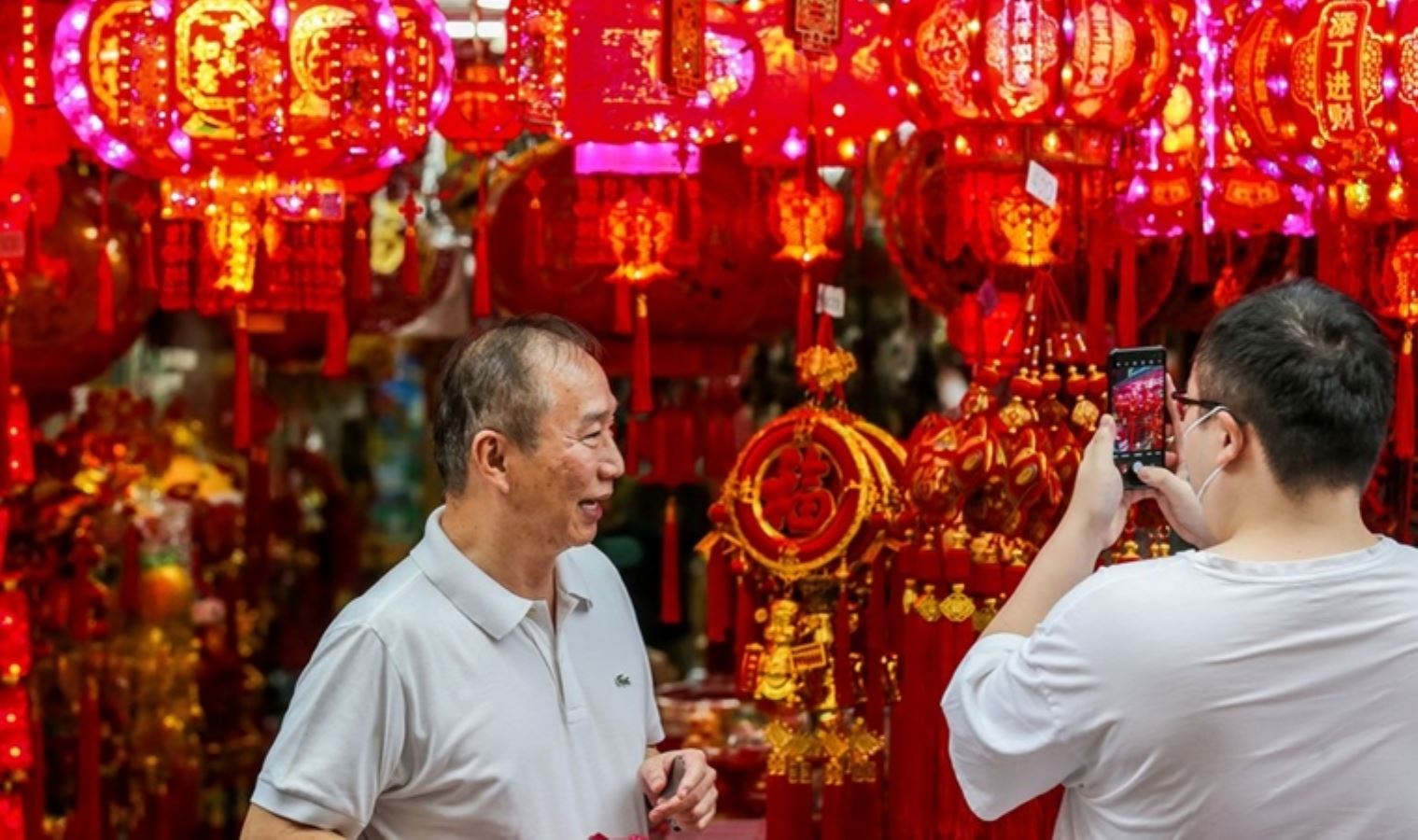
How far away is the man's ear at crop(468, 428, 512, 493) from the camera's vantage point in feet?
8.25

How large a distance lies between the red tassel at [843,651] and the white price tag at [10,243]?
1.50 m

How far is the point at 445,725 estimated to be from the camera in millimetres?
2420

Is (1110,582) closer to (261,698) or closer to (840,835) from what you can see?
(840,835)

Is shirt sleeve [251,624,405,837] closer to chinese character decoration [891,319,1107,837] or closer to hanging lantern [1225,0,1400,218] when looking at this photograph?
chinese character decoration [891,319,1107,837]

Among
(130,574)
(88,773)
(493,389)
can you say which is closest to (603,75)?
(493,389)

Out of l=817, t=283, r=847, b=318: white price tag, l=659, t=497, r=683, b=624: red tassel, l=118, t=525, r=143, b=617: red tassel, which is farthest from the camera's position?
l=118, t=525, r=143, b=617: red tassel

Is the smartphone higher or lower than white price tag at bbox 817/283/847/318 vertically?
higher

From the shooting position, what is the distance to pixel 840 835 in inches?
155

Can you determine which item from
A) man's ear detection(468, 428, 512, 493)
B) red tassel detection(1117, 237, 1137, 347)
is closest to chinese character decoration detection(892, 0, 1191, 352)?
red tassel detection(1117, 237, 1137, 347)

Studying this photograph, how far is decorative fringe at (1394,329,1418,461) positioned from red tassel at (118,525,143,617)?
327 cm

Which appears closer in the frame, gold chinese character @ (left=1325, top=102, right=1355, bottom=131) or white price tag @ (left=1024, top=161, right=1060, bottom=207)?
gold chinese character @ (left=1325, top=102, right=1355, bottom=131)

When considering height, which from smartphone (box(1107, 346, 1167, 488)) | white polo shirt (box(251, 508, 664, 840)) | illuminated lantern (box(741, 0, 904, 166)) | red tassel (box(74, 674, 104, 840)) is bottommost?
red tassel (box(74, 674, 104, 840))

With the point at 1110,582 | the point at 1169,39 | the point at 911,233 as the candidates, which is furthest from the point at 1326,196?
the point at 1110,582

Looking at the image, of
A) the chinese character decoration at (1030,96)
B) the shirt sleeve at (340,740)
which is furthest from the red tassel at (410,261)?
the shirt sleeve at (340,740)
